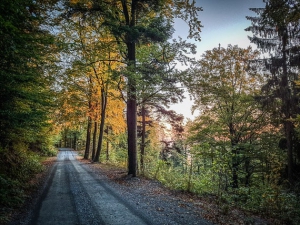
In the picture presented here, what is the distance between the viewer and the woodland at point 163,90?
6.63m

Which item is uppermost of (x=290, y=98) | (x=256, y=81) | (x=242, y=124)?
(x=256, y=81)

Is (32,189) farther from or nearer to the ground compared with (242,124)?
nearer to the ground

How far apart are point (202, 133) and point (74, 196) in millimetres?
10995

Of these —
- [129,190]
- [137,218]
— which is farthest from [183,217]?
[129,190]

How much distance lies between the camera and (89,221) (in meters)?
5.02

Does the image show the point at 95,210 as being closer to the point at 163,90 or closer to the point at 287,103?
the point at 163,90

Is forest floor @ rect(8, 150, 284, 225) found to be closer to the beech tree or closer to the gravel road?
the gravel road

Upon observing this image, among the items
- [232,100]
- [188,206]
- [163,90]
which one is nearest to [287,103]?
[232,100]

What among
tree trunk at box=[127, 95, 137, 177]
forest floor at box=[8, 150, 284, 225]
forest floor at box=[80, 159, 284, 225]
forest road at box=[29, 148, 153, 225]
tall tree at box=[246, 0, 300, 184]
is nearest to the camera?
forest road at box=[29, 148, 153, 225]

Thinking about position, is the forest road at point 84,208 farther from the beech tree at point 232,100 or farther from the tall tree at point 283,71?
the tall tree at point 283,71

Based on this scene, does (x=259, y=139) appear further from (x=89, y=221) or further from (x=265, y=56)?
(x=89, y=221)

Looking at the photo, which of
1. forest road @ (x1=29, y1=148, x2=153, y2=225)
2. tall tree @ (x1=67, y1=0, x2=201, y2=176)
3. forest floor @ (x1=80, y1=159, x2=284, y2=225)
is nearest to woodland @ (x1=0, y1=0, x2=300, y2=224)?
tall tree @ (x1=67, y1=0, x2=201, y2=176)

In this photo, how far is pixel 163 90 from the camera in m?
11.0

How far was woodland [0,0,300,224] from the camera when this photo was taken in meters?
6.63
